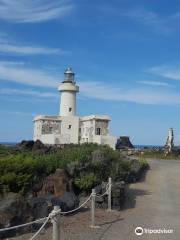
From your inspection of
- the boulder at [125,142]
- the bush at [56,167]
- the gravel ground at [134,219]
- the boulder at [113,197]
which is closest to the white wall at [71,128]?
the boulder at [125,142]

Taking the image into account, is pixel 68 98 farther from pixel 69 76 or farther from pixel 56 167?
pixel 56 167

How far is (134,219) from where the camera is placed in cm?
1237

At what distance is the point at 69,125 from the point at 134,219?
41154 millimetres

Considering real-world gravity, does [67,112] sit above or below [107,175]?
above

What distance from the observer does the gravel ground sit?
10203mm

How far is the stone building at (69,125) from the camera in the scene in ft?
167

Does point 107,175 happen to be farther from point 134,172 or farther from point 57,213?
point 57,213

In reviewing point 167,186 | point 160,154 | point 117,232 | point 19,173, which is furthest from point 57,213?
point 160,154

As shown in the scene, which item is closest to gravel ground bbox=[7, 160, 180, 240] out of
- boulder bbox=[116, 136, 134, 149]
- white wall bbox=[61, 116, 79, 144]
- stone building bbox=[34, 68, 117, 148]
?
stone building bbox=[34, 68, 117, 148]

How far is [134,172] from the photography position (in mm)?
21375

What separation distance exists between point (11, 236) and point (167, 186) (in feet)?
34.7

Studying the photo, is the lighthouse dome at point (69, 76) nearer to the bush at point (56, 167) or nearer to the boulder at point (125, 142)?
the boulder at point (125, 142)
